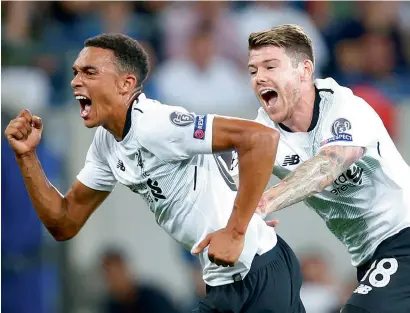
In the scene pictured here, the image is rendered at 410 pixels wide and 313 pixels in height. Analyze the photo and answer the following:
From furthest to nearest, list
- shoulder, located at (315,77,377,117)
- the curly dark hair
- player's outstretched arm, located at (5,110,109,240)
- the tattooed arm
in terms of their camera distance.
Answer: player's outstretched arm, located at (5,110,109,240)
shoulder, located at (315,77,377,117)
the curly dark hair
the tattooed arm

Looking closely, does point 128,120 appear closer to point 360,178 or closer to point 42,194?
point 42,194

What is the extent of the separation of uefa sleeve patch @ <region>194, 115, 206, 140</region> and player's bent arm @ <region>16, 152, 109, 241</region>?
104 cm

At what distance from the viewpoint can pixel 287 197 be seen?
4844mm

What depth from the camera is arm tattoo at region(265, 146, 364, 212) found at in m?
4.84

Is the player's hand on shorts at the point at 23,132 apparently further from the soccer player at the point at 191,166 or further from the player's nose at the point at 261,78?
the player's nose at the point at 261,78

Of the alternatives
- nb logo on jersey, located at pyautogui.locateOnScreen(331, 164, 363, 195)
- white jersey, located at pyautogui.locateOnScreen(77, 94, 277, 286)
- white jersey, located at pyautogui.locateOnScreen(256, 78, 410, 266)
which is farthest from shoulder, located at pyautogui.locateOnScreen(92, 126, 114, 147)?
nb logo on jersey, located at pyautogui.locateOnScreen(331, 164, 363, 195)

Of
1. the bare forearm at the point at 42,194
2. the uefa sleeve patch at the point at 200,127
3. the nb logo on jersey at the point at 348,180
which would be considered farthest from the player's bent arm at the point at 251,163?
the bare forearm at the point at 42,194

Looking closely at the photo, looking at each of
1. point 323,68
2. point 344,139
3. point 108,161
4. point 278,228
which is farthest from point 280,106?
point 323,68

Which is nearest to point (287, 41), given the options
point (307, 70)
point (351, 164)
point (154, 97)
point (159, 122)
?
point (307, 70)

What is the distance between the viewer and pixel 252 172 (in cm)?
459

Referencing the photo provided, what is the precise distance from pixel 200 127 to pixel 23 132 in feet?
3.63

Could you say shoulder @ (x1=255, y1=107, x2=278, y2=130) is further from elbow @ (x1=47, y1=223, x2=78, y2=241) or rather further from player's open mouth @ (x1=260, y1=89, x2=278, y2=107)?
elbow @ (x1=47, y1=223, x2=78, y2=241)

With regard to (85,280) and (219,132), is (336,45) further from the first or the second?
(219,132)

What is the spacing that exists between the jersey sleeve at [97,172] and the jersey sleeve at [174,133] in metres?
0.59
